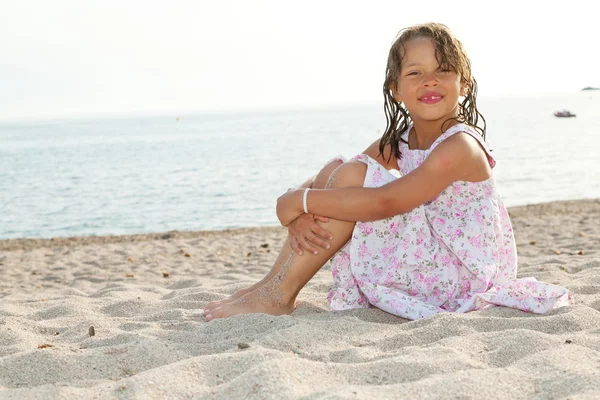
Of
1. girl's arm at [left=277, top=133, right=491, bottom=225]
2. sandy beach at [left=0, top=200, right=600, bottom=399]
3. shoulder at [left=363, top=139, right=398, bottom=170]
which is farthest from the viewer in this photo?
shoulder at [left=363, top=139, right=398, bottom=170]

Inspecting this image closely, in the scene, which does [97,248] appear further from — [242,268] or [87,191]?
[87,191]

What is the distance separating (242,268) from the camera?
21.2 feet

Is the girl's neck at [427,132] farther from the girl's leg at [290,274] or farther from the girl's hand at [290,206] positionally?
the girl's hand at [290,206]

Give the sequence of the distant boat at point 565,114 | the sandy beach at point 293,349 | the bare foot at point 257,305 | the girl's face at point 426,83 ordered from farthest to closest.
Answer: the distant boat at point 565,114 < the bare foot at point 257,305 < the girl's face at point 426,83 < the sandy beach at point 293,349

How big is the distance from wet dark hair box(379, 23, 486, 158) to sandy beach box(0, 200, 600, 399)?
1017 mm

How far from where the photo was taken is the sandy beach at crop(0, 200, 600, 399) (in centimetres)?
225

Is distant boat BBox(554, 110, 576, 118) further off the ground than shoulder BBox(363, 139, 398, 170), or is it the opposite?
shoulder BBox(363, 139, 398, 170)

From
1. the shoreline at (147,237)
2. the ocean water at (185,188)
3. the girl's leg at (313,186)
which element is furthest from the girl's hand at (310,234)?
the ocean water at (185,188)

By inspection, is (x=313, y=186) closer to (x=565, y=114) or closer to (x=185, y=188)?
(x=185, y=188)

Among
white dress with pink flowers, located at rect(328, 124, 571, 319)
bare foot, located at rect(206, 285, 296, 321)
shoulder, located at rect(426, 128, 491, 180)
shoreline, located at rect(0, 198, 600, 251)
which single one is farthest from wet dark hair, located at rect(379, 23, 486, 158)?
shoreline, located at rect(0, 198, 600, 251)

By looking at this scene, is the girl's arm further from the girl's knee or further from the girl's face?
the girl's face

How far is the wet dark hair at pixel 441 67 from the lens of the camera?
3453 mm

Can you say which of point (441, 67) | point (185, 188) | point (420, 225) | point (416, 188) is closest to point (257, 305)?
point (420, 225)

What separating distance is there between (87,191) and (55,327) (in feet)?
54.5
